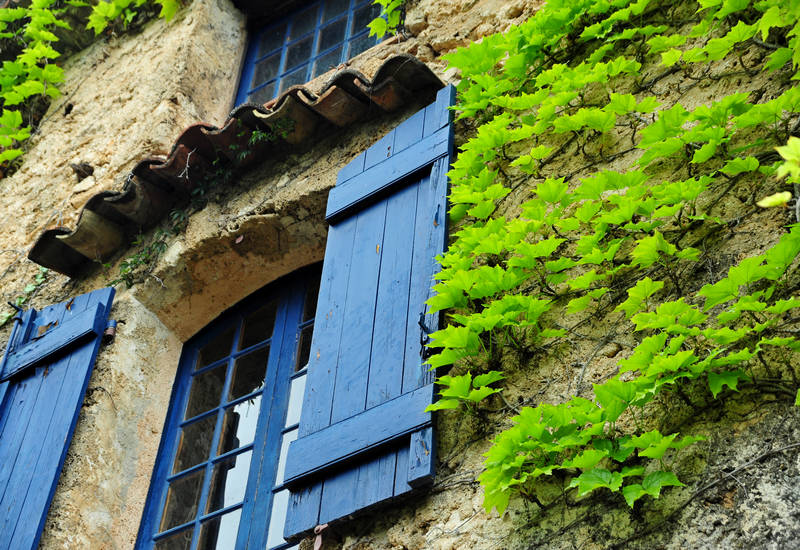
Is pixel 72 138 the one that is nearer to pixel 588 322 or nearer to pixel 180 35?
pixel 180 35

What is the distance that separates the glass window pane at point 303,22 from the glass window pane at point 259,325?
2187mm

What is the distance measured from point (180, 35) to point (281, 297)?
7.49 feet

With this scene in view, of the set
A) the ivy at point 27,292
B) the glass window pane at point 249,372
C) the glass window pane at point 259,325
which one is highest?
the ivy at point 27,292

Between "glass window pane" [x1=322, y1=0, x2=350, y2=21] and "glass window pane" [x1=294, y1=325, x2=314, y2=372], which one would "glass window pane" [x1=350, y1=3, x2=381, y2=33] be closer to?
"glass window pane" [x1=322, y1=0, x2=350, y2=21]

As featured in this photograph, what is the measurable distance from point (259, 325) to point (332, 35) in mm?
2088

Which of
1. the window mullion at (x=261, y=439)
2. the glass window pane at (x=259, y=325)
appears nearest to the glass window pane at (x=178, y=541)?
the window mullion at (x=261, y=439)

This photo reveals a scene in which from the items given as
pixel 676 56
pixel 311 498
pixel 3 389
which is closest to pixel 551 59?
pixel 676 56

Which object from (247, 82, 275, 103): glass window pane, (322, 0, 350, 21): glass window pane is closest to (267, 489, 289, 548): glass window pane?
(247, 82, 275, 103): glass window pane

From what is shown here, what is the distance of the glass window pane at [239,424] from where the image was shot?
3814mm

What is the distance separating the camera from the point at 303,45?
223 inches

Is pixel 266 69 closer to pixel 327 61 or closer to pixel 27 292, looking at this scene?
pixel 327 61

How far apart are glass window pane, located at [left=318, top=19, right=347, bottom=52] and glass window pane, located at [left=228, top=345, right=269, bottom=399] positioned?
7.17 feet

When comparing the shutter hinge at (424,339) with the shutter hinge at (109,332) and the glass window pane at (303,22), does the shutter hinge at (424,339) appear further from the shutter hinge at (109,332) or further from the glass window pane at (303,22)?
the glass window pane at (303,22)

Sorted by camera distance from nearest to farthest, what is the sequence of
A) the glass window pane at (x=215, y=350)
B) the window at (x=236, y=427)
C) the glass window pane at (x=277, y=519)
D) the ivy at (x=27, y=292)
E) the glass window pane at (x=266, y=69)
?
the glass window pane at (x=277, y=519), the window at (x=236, y=427), the glass window pane at (x=215, y=350), the ivy at (x=27, y=292), the glass window pane at (x=266, y=69)
